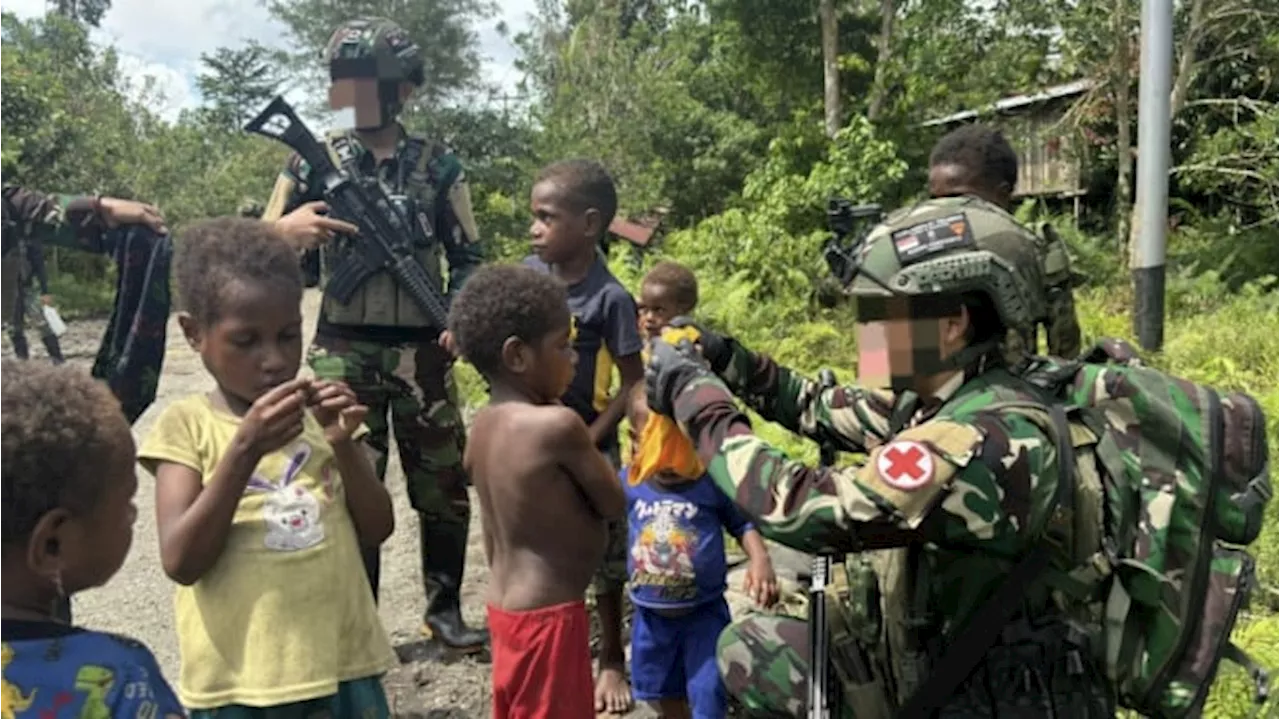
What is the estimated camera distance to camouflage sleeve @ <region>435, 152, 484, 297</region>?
4.00 metres

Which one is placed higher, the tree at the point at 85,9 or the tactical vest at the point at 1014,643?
the tree at the point at 85,9

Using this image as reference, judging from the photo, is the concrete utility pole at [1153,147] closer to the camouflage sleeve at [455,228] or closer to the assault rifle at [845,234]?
the camouflage sleeve at [455,228]

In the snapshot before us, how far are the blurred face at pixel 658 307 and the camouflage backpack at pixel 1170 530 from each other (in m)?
1.48

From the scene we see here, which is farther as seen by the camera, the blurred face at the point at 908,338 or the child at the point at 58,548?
the blurred face at the point at 908,338

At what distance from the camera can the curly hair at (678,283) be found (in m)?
3.39

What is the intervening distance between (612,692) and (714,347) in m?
1.44

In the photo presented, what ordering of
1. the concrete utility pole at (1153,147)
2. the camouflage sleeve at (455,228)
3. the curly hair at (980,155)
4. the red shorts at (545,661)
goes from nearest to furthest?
the red shorts at (545,661), the camouflage sleeve at (455,228), the curly hair at (980,155), the concrete utility pole at (1153,147)

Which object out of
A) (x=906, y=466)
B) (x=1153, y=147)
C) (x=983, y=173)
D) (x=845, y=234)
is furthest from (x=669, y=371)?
(x=1153, y=147)

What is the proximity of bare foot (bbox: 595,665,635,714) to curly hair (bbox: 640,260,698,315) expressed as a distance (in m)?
1.20

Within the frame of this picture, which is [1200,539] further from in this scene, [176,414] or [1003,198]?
[1003,198]

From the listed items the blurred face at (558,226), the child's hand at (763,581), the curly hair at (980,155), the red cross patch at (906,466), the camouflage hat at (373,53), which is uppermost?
the camouflage hat at (373,53)

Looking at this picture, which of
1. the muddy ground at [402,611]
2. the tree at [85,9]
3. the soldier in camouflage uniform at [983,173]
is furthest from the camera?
the tree at [85,9]

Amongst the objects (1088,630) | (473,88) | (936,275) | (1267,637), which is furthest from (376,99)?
(473,88)

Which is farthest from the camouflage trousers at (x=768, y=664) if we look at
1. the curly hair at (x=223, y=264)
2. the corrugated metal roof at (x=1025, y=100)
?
the corrugated metal roof at (x=1025, y=100)
